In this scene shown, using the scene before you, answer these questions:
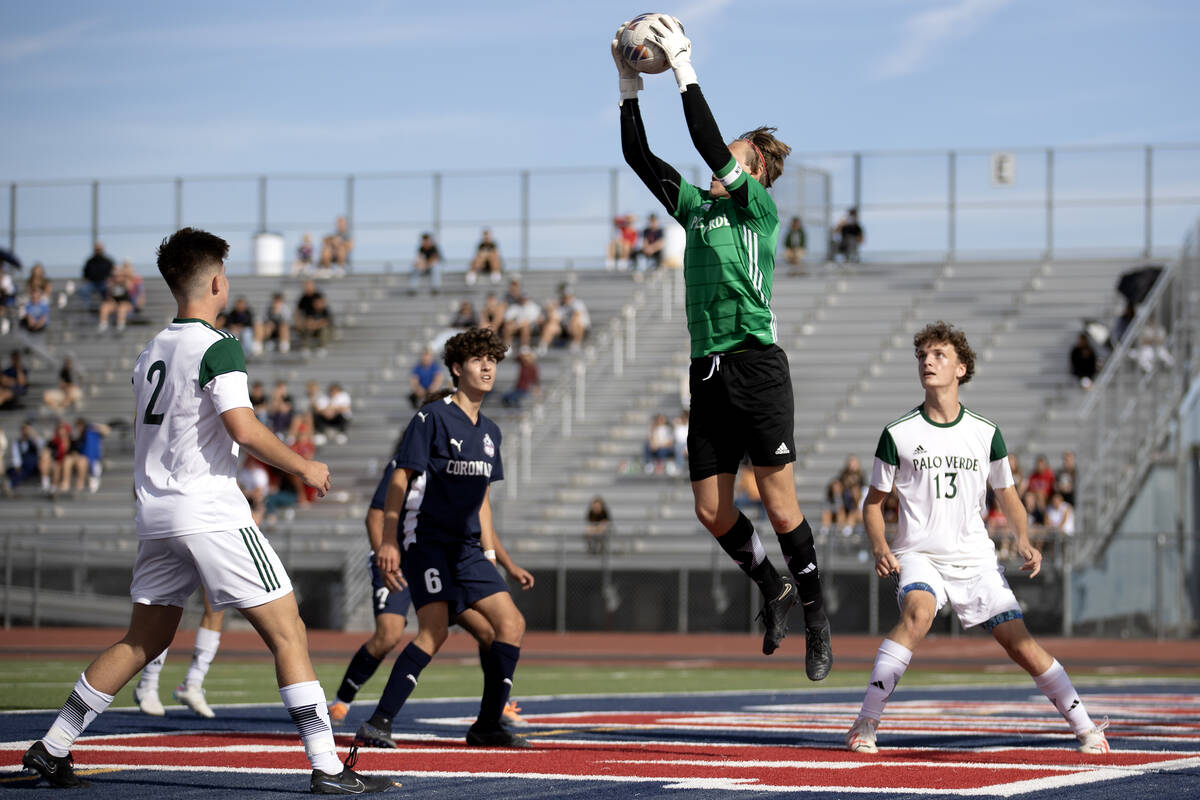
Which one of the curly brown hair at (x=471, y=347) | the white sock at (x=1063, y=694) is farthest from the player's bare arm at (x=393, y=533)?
the white sock at (x=1063, y=694)

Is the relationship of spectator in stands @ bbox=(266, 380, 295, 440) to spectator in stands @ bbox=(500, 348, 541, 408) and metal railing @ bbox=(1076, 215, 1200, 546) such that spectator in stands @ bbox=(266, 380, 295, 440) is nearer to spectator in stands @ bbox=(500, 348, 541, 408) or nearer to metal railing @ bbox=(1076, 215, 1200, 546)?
spectator in stands @ bbox=(500, 348, 541, 408)

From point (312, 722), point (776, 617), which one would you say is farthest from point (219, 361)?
point (776, 617)

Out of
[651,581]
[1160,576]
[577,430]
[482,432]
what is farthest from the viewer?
[577,430]

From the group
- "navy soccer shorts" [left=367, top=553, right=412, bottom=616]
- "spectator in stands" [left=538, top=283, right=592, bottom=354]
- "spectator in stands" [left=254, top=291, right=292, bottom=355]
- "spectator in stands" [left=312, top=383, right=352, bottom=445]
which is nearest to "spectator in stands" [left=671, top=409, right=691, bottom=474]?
"spectator in stands" [left=538, top=283, right=592, bottom=354]

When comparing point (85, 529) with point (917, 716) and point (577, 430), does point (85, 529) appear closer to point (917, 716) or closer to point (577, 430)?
point (577, 430)

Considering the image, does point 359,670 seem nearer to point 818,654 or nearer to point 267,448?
point 818,654

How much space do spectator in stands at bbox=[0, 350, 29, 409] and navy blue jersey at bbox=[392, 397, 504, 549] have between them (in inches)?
983

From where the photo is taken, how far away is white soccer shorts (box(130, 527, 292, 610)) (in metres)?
6.29

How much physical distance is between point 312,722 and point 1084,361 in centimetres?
2250

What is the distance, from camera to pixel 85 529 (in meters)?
24.8

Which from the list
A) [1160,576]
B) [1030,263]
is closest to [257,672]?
[1160,576]

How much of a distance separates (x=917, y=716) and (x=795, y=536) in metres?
3.36

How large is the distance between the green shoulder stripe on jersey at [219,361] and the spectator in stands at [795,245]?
26.8 m

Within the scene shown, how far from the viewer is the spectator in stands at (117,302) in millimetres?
34562
